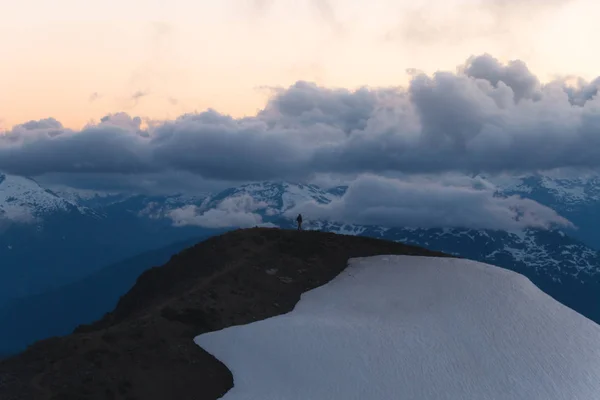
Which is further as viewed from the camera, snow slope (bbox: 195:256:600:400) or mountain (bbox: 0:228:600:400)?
snow slope (bbox: 195:256:600:400)

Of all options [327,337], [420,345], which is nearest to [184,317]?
[327,337]

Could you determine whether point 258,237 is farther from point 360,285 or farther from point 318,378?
point 318,378

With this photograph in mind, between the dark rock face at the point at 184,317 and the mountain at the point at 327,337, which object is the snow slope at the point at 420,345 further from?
the dark rock face at the point at 184,317

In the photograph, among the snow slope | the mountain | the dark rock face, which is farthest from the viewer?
the snow slope

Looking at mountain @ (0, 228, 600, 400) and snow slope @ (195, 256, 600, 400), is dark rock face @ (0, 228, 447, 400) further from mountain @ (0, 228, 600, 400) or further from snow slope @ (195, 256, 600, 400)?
snow slope @ (195, 256, 600, 400)

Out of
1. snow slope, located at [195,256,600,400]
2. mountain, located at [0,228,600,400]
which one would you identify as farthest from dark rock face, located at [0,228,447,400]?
snow slope, located at [195,256,600,400]

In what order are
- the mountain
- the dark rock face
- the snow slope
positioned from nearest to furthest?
the dark rock face < the mountain < the snow slope
